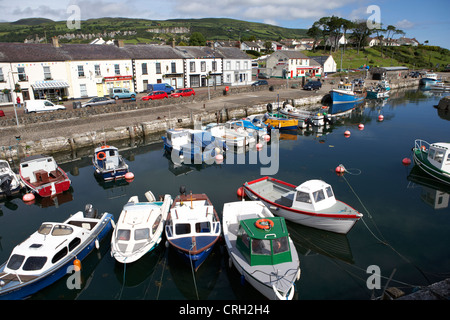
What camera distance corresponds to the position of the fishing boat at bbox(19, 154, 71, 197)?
1995 centimetres

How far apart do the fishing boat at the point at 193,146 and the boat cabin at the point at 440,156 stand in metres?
16.4

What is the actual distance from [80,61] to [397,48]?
436ft

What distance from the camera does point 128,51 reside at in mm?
49406

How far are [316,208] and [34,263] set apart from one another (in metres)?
12.5

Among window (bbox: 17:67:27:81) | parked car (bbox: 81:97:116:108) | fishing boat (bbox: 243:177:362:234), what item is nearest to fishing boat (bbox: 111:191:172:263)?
fishing boat (bbox: 243:177:362:234)

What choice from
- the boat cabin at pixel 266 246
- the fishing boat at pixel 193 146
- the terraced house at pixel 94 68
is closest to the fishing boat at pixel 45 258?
the boat cabin at pixel 266 246

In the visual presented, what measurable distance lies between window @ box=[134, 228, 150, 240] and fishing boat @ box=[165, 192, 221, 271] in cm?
84

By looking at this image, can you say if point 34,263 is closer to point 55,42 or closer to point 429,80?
point 55,42

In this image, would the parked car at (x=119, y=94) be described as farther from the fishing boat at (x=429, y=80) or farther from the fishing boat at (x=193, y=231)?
the fishing boat at (x=429, y=80)

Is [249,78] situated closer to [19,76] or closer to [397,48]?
[19,76]

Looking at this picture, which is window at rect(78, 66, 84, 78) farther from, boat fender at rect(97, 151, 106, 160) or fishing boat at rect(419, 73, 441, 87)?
fishing boat at rect(419, 73, 441, 87)

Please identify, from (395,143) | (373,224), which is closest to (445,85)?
(395,143)
